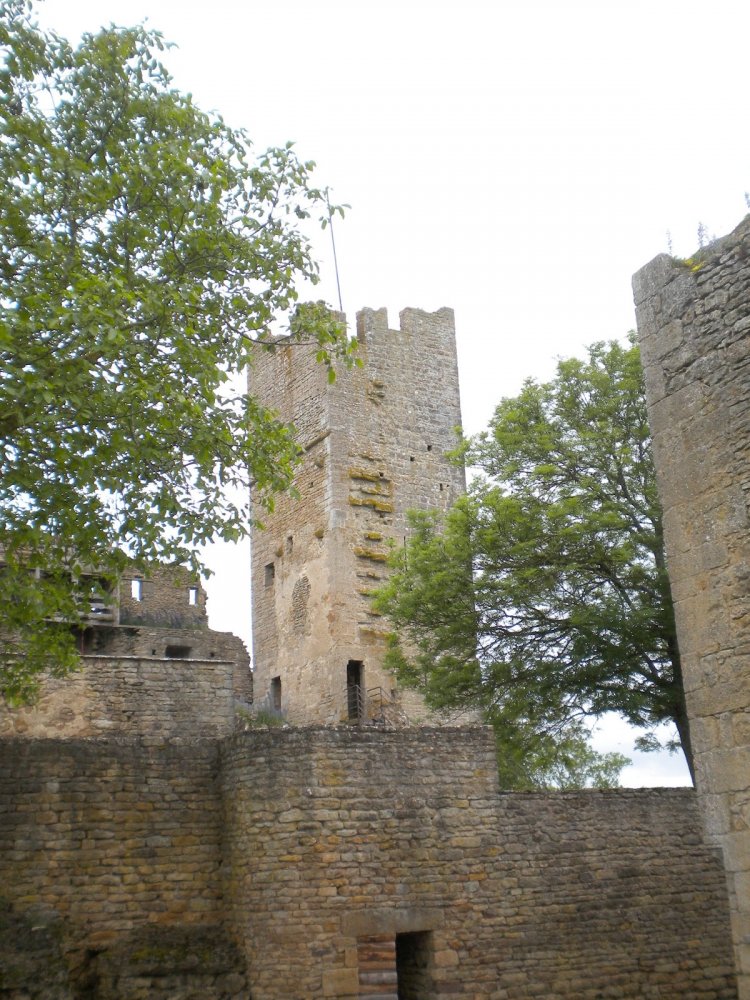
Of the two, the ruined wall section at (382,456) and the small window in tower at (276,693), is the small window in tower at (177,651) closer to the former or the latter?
the small window in tower at (276,693)

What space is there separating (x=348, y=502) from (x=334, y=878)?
519 inches

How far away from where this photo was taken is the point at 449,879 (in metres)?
11.7

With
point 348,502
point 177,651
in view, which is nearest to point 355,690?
point 348,502

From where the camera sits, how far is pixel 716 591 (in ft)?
24.7

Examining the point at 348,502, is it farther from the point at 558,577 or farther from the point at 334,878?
the point at 334,878

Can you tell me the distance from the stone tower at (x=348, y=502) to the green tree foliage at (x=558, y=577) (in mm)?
4323

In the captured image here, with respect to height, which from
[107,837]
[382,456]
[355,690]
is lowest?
[107,837]

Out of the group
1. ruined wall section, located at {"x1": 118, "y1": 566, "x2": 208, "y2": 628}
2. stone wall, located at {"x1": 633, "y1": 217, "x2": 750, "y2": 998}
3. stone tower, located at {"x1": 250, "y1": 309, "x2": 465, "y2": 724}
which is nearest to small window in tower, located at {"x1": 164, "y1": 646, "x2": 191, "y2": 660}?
ruined wall section, located at {"x1": 118, "y1": 566, "x2": 208, "y2": 628}

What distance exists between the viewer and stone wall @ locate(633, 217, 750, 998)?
7.21 m

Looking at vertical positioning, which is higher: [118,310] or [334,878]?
[118,310]

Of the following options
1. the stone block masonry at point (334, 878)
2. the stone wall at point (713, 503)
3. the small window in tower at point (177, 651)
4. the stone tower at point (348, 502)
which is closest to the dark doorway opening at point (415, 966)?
the stone block masonry at point (334, 878)

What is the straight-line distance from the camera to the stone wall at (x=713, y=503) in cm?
721

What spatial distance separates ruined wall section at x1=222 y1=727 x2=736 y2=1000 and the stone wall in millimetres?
4885

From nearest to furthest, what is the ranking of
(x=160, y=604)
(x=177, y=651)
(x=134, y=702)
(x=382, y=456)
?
(x=134, y=702) → (x=382, y=456) → (x=177, y=651) → (x=160, y=604)
